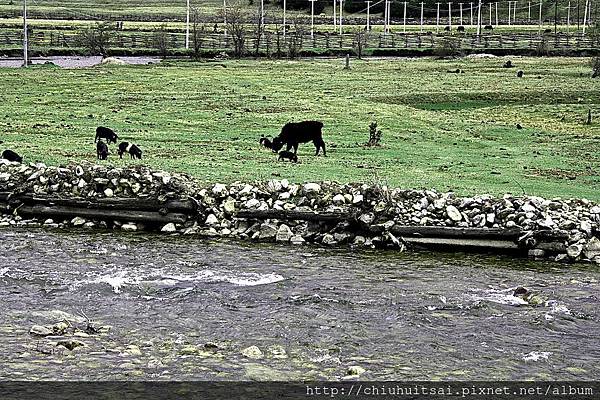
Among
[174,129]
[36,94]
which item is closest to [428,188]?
[174,129]

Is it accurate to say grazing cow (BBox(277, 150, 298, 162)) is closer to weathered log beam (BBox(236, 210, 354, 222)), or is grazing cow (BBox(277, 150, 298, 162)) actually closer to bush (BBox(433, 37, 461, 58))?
weathered log beam (BBox(236, 210, 354, 222))

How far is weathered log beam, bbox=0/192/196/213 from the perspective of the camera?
20.5 m

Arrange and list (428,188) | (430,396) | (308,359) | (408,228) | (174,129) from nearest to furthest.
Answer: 1. (430,396)
2. (308,359)
3. (408,228)
4. (428,188)
5. (174,129)

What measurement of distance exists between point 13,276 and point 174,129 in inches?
797

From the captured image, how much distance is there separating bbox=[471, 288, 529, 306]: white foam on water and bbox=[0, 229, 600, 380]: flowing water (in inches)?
2.0

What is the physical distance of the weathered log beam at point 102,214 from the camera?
20.4m

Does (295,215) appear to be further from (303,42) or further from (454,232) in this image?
(303,42)

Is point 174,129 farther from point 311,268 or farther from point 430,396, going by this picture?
point 430,396

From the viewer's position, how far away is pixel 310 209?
19.9 metres

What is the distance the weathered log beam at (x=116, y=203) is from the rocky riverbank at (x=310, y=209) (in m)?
0.11

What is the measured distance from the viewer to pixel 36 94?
49281 millimetres

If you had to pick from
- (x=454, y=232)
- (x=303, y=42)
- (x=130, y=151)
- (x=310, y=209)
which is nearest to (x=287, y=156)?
(x=130, y=151)

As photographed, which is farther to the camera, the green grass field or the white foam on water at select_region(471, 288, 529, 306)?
the green grass field

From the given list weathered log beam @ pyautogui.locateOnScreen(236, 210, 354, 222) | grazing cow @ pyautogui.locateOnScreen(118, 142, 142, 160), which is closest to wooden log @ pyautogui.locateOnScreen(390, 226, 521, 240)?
weathered log beam @ pyautogui.locateOnScreen(236, 210, 354, 222)
